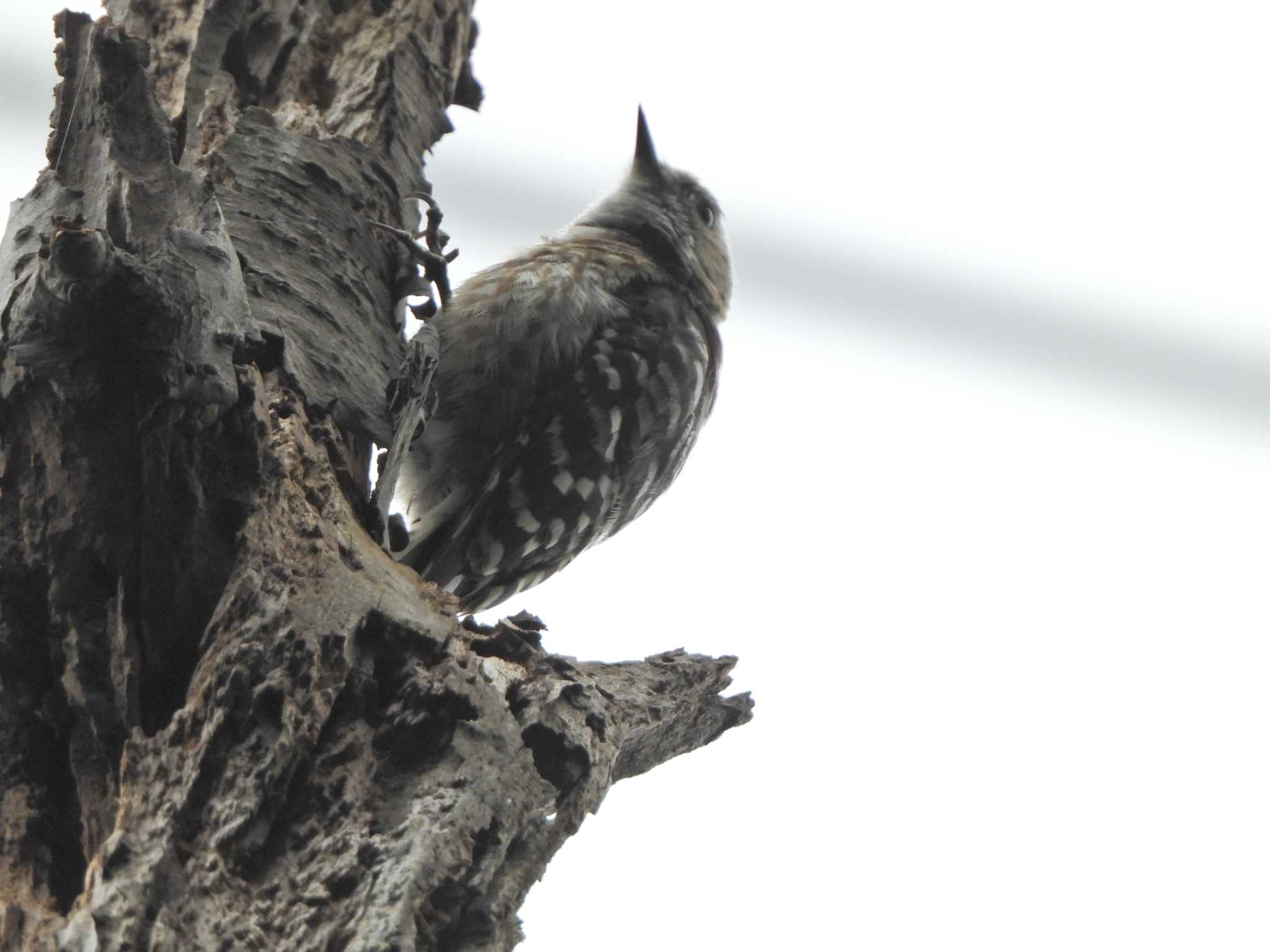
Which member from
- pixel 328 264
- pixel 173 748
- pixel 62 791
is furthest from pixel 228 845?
pixel 328 264

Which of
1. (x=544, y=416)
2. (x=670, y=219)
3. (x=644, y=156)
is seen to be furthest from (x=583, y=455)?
(x=644, y=156)

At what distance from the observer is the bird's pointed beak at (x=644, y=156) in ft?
13.9

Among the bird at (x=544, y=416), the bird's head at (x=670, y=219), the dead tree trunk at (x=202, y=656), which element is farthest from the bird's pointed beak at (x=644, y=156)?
the dead tree trunk at (x=202, y=656)

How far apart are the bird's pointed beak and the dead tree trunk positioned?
2664mm

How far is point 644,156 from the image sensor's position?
422cm

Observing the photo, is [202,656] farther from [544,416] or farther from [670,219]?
[670,219]

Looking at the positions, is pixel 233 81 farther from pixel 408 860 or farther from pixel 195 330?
pixel 408 860

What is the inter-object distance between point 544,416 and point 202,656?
1622 mm

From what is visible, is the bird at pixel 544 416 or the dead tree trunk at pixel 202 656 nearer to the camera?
the dead tree trunk at pixel 202 656

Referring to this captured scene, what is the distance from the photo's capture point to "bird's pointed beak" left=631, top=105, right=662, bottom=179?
423cm

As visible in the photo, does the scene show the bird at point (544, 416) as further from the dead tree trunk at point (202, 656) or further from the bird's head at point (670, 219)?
the dead tree trunk at point (202, 656)

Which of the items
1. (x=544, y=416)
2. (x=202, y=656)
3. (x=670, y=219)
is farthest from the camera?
(x=670, y=219)

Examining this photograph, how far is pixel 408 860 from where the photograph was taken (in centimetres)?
117

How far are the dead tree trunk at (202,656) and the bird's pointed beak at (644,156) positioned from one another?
2.66 metres
